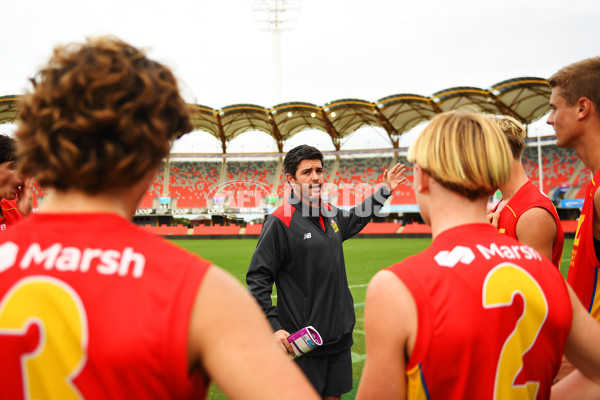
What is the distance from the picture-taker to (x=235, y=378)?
931 millimetres

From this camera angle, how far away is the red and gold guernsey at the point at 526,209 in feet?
8.74

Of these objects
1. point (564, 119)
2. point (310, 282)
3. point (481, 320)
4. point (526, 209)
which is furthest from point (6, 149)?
point (564, 119)

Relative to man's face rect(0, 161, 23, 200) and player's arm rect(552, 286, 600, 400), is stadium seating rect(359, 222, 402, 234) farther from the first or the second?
player's arm rect(552, 286, 600, 400)

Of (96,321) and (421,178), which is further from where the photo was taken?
(421,178)

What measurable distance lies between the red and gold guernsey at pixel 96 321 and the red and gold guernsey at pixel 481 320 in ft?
2.29

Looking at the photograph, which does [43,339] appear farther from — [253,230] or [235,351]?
[253,230]

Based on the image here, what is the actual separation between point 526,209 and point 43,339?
8.79ft

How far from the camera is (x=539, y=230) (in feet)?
8.54

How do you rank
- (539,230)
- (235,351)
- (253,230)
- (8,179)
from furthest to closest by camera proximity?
1. (253,230)
2. (8,179)
3. (539,230)
4. (235,351)

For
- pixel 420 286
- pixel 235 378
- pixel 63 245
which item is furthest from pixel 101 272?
pixel 420 286

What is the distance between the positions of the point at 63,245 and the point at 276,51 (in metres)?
56.1

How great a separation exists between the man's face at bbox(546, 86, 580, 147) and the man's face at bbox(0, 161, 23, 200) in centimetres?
388

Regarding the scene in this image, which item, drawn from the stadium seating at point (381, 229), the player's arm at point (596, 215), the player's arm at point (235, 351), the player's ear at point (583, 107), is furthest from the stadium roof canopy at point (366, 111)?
the player's arm at point (235, 351)

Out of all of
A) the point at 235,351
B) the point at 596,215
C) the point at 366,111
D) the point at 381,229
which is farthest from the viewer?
the point at 366,111
